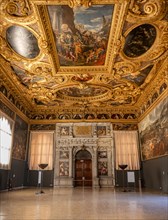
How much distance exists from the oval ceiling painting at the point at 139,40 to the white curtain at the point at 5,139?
344 inches

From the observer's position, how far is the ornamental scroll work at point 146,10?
7.43m

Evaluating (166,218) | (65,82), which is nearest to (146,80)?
(65,82)

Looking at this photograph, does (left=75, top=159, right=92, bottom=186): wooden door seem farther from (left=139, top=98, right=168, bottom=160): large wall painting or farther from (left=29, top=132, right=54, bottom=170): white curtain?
A: (left=139, top=98, right=168, bottom=160): large wall painting

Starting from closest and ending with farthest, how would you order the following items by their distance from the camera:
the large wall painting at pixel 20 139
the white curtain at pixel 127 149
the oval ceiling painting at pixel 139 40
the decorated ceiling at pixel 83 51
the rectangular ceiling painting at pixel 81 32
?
the decorated ceiling at pixel 83 51
the rectangular ceiling painting at pixel 81 32
the oval ceiling painting at pixel 139 40
the large wall painting at pixel 20 139
the white curtain at pixel 127 149

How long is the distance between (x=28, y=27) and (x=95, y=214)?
24.9 feet

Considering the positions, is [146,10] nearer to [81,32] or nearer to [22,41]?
[81,32]

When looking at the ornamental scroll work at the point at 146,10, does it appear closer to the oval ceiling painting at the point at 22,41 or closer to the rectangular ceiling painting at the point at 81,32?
the rectangular ceiling painting at the point at 81,32

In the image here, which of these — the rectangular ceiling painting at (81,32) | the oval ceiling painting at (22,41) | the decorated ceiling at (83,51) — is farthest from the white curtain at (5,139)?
the rectangular ceiling painting at (81,32)

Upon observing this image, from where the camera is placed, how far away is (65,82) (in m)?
13.9

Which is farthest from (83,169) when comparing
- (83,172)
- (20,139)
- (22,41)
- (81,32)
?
(81,32)

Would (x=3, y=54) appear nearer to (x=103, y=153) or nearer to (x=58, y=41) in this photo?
(x=58, y=41)

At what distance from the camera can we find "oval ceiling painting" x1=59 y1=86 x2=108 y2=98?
1536 centimetres

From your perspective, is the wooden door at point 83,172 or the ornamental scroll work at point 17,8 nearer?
the ornamental scroll work at point 17,8

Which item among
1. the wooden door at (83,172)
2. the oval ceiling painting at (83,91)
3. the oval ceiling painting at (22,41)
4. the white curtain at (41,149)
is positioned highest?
the oval ceiling painting at (22,41)
